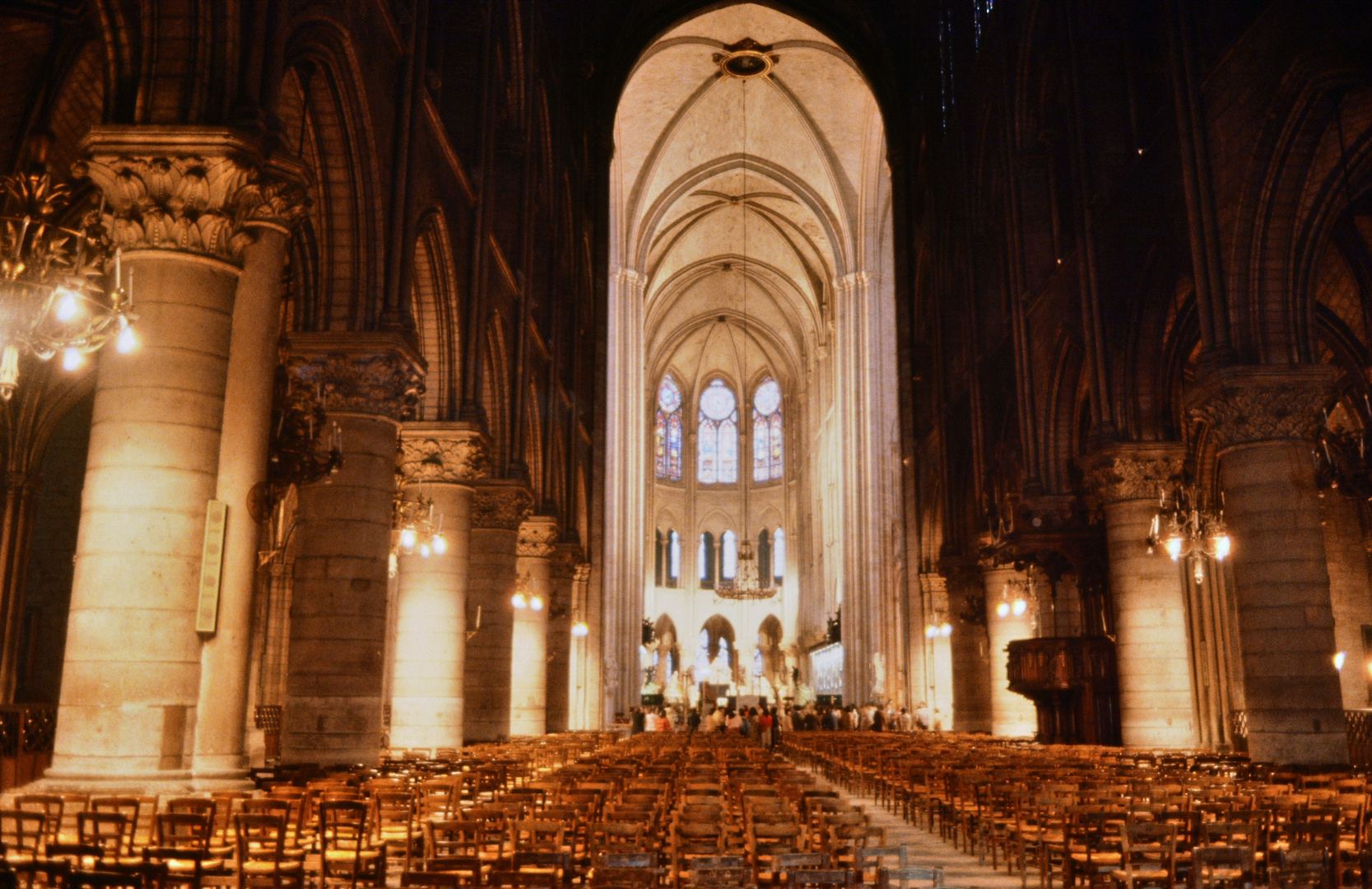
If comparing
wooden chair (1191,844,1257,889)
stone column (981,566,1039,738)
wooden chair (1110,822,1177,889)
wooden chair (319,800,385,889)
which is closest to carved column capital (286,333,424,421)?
wooden chair (319,800,385,889)

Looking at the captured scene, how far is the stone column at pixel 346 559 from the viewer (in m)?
12.7

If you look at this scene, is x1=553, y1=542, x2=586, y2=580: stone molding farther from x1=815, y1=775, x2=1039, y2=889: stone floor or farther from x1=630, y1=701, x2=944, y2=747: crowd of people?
x1=815, y1=775, x2=1039, y2=889: stone floor

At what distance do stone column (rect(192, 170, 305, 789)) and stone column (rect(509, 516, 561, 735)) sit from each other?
1496 cm

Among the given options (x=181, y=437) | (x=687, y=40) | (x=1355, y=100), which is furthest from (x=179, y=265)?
(x=687, y=40)

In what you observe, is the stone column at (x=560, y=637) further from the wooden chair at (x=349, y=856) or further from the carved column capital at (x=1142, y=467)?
the wooden chair at (x=349, y=856)

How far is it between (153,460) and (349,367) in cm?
465

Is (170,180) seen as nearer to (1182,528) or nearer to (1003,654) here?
(1182,528)

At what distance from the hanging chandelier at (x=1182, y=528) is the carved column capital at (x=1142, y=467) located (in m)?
0.59

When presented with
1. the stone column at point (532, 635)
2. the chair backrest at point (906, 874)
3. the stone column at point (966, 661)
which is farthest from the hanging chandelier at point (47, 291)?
the stone column at point (966, 661)

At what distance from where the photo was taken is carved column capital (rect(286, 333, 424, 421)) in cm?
1320

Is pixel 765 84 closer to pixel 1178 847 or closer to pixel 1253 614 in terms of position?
pixel 1253 614

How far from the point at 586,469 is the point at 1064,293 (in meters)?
18.6

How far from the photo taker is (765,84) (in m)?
47.3

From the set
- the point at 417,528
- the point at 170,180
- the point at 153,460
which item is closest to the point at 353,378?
the point at 417,528
